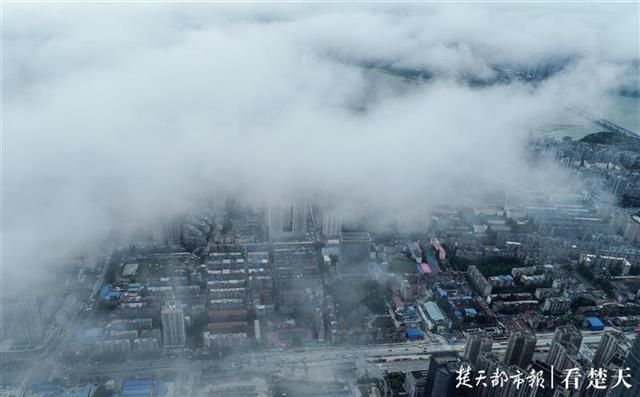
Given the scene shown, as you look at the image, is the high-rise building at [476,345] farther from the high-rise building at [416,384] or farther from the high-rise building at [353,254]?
the high-rise building at [353,254]

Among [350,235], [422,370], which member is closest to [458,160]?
[350,235]

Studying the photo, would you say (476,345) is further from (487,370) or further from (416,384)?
(416,384)

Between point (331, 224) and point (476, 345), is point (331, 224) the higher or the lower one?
the higher one

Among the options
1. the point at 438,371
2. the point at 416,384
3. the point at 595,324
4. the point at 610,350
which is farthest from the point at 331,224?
the point at 610,350

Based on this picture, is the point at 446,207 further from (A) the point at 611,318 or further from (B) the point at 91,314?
(B) the point at 91,314

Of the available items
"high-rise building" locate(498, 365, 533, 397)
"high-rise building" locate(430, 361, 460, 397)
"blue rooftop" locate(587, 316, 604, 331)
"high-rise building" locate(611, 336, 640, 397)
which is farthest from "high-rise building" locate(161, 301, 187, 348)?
"blue rooftop" locate(587, 316, 604, 331)

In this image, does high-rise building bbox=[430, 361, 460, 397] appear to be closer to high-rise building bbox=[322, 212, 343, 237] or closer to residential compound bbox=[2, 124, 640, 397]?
residential compound bbox=[2, 124, 640, 397]
